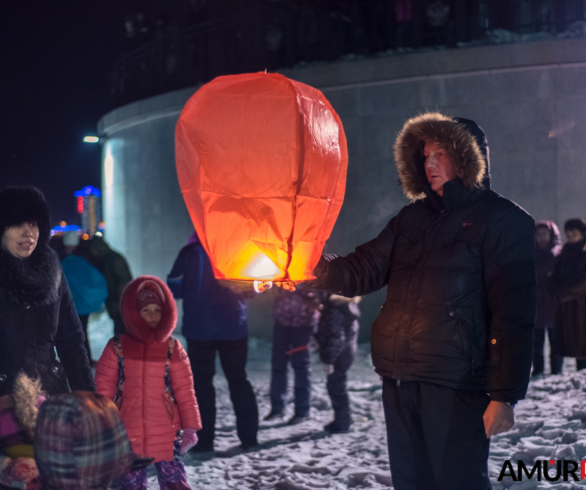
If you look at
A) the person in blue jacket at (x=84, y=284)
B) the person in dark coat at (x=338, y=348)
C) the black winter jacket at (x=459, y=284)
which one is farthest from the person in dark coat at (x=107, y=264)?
the black winter jacket at (x=459, y=284)

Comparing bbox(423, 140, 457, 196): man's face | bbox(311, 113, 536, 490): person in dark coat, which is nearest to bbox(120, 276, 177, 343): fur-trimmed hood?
bbox(311, 113, 536, 490): person in dark coat

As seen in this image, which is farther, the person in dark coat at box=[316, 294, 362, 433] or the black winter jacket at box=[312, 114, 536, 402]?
the person in dark coat at box=[316, 294, 362, 433]

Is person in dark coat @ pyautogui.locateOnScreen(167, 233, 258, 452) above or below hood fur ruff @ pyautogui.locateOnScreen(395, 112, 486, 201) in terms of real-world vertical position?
below

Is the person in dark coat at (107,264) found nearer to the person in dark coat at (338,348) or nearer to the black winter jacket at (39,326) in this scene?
the person in dark coat at (338,348)

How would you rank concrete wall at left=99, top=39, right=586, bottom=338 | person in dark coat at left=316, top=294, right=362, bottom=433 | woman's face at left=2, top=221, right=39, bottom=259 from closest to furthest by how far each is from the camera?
1. woman's face at left=2, top=221, right=39, bottom=259
2. person in dark coat at left=316, top=294, right=362, bottom=433
3. concrete wall at left=99, top=39, right=586, bottom=338

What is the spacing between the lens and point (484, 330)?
2.40m

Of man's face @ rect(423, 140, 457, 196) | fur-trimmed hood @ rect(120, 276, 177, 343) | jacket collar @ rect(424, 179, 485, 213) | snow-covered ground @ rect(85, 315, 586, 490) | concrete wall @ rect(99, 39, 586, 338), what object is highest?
concrete wall @ rect(99, 39, 586, 338)

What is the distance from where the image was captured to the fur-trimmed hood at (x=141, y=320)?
11.2 feet

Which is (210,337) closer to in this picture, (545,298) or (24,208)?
(24,208)

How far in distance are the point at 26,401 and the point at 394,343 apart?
1.67 meters

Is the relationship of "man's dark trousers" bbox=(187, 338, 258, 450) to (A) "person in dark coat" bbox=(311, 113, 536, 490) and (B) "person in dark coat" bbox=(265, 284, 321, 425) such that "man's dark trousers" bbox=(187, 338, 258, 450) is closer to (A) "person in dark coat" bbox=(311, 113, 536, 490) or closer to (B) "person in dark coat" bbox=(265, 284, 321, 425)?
(B) "person in dark coat" bbox=(265, 284, 321, 425)

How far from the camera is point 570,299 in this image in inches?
244

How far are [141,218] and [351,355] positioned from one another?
22.9 feet

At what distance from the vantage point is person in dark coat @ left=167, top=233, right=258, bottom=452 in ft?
15.9
